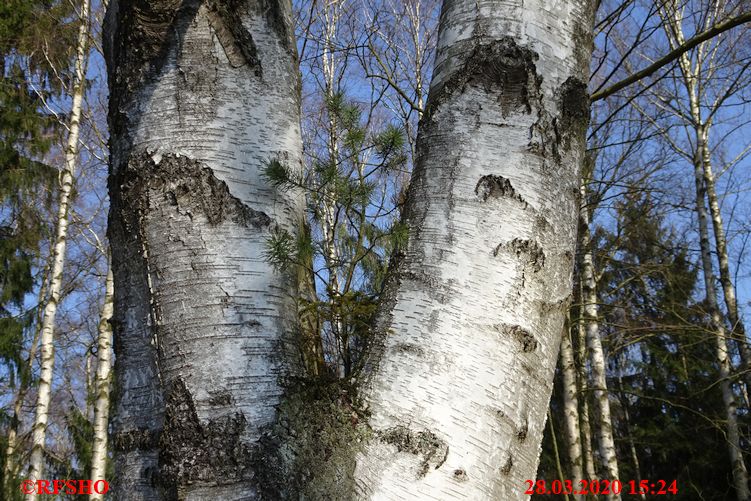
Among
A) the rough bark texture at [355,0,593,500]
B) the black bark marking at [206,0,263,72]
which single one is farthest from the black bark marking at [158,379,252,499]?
the black bark marking at [206,0,263,72]

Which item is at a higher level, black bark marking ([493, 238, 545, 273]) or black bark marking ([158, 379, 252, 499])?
black bark marking ([493, 238, 545, 273])

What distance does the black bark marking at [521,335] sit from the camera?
854 mm

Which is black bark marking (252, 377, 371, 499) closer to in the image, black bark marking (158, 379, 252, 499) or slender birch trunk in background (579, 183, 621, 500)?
black bark marking (158, 379, 252, 499)

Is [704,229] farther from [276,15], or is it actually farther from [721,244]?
[276,15]

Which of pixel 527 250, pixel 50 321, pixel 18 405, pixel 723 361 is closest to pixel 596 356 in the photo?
pixel 723 361

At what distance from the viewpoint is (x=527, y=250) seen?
2.93 feet

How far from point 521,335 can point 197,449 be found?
476 millimetres

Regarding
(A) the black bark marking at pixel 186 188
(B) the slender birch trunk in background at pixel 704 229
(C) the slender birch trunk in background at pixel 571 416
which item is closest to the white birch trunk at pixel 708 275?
(B) the slender birch trunk in background at pixel 704 229

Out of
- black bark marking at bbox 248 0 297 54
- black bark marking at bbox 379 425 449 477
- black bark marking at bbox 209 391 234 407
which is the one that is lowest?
black bark marking at bbox 379 425 449 477

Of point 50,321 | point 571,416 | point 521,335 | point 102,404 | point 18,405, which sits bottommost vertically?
point 18,405

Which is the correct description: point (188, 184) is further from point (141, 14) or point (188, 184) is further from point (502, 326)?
point (502, 326)

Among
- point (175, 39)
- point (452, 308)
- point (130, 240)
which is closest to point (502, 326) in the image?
point (452, 308)

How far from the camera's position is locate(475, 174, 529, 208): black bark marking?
2.98ft

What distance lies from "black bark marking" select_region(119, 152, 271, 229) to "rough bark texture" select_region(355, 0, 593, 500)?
28 centimetres
